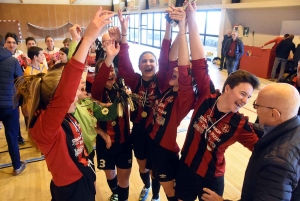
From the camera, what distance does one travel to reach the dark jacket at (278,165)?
3.14 ft

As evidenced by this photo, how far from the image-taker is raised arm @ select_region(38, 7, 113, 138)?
1.06 meters

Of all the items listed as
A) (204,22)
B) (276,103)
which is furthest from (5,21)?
(276,103)

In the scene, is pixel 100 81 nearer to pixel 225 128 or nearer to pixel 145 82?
pixel 145 82

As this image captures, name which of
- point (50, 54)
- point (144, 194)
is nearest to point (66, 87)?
point (144, 194)

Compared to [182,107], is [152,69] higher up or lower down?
higher up

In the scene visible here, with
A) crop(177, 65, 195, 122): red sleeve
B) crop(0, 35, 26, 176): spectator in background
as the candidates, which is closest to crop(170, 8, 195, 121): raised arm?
crop(177, 65, 195, 122): red sleeve

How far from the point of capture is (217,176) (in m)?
1.53

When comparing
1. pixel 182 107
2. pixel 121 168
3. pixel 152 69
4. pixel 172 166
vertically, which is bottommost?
pixel 121 168

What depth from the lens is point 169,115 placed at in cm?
178

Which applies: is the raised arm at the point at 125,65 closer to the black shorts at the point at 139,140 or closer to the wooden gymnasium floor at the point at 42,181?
the black shorts at the point at 139,140

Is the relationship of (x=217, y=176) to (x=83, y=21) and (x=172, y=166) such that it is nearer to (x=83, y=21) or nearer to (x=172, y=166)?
(x=172, y=166)

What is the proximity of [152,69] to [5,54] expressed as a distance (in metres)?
1.82

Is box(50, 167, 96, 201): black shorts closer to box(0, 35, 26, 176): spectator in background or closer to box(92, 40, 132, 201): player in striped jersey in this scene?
box(92, 40, 132, 201): player in striped jersey

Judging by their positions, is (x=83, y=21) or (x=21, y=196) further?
(x=83, y=21)
